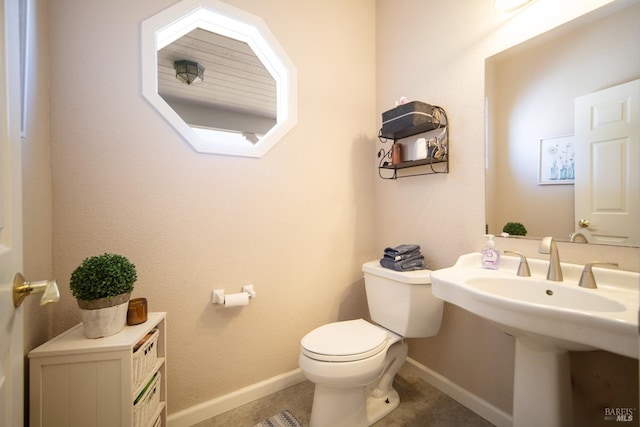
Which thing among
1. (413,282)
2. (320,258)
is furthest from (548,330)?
(320,258)

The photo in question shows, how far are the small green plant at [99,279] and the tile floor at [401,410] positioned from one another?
0.95 m

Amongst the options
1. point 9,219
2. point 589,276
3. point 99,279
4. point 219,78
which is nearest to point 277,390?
point 99,279

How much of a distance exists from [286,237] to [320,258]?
30 centimetres

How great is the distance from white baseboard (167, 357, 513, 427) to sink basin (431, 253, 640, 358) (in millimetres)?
733

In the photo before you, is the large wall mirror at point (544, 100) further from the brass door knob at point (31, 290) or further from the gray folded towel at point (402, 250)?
the brass door knob at point (31, 290)

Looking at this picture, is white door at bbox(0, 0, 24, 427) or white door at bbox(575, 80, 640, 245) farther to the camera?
white door at bbox(575, 80, 640, 245)

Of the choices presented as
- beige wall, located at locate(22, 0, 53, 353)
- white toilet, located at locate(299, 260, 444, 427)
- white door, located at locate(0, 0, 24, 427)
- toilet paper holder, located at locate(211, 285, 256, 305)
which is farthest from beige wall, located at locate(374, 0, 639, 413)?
beige wall, located at locate(22, 0, 53, 353)

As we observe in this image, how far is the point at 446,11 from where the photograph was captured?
150 cm

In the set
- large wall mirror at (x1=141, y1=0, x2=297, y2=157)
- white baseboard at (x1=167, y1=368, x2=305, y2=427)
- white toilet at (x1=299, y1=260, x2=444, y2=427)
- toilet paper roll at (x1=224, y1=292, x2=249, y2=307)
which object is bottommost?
white baseboard at (x1=167, y1=368, x2=305, y2=427)

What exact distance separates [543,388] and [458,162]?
1.08 meters

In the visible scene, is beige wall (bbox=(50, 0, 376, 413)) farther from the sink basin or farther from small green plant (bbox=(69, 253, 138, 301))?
the sink basin

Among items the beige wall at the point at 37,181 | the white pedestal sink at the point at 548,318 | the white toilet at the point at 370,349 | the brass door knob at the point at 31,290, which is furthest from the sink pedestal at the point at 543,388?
the beige wall at the point at 37,181

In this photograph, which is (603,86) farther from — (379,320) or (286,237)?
(286,237)

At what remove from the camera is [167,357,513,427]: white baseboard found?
1.31 metres
